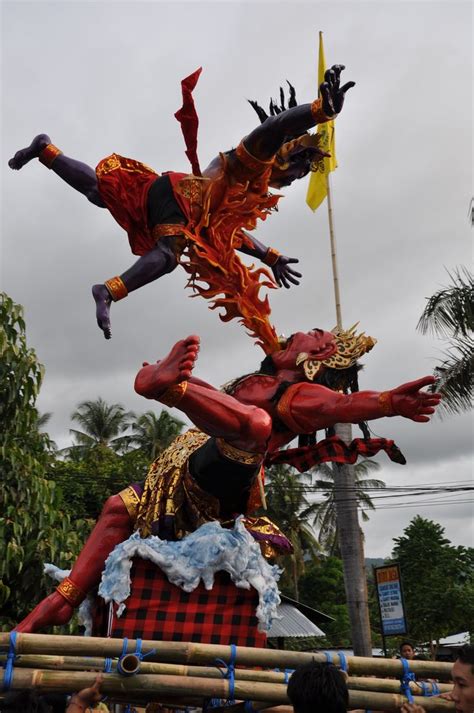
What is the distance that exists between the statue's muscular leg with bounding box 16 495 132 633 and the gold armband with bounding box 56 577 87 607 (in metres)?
0.01

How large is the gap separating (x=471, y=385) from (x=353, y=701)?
686cm

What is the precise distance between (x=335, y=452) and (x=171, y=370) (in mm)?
1254

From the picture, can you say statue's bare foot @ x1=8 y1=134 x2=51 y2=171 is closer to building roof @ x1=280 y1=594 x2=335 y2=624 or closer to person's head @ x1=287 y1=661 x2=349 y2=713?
building roof @ x1=280 y1=594 x2=335 y2=624

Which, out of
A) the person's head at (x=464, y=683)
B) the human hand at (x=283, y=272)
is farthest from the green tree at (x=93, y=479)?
the person's head at (x=464, y=683)

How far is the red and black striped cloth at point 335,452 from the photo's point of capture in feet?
13.1

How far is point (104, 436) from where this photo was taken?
27.2 meters

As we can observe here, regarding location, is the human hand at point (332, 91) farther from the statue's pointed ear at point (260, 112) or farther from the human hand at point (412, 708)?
the human hand at point (412, 708)

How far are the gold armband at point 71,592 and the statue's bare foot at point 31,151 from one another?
241cm

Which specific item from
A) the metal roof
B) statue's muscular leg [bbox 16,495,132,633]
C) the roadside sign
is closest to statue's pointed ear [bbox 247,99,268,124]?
statue's muscular leg [bbox 16,495,132,633]

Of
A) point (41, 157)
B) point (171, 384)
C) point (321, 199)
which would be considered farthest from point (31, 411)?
point (321, 199)

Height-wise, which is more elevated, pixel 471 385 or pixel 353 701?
pixel 471 385

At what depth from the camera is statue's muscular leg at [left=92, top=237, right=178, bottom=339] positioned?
12.1 ft

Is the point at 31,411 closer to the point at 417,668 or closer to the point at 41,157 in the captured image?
the point at 41,157

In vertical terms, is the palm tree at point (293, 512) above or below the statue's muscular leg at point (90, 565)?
above
